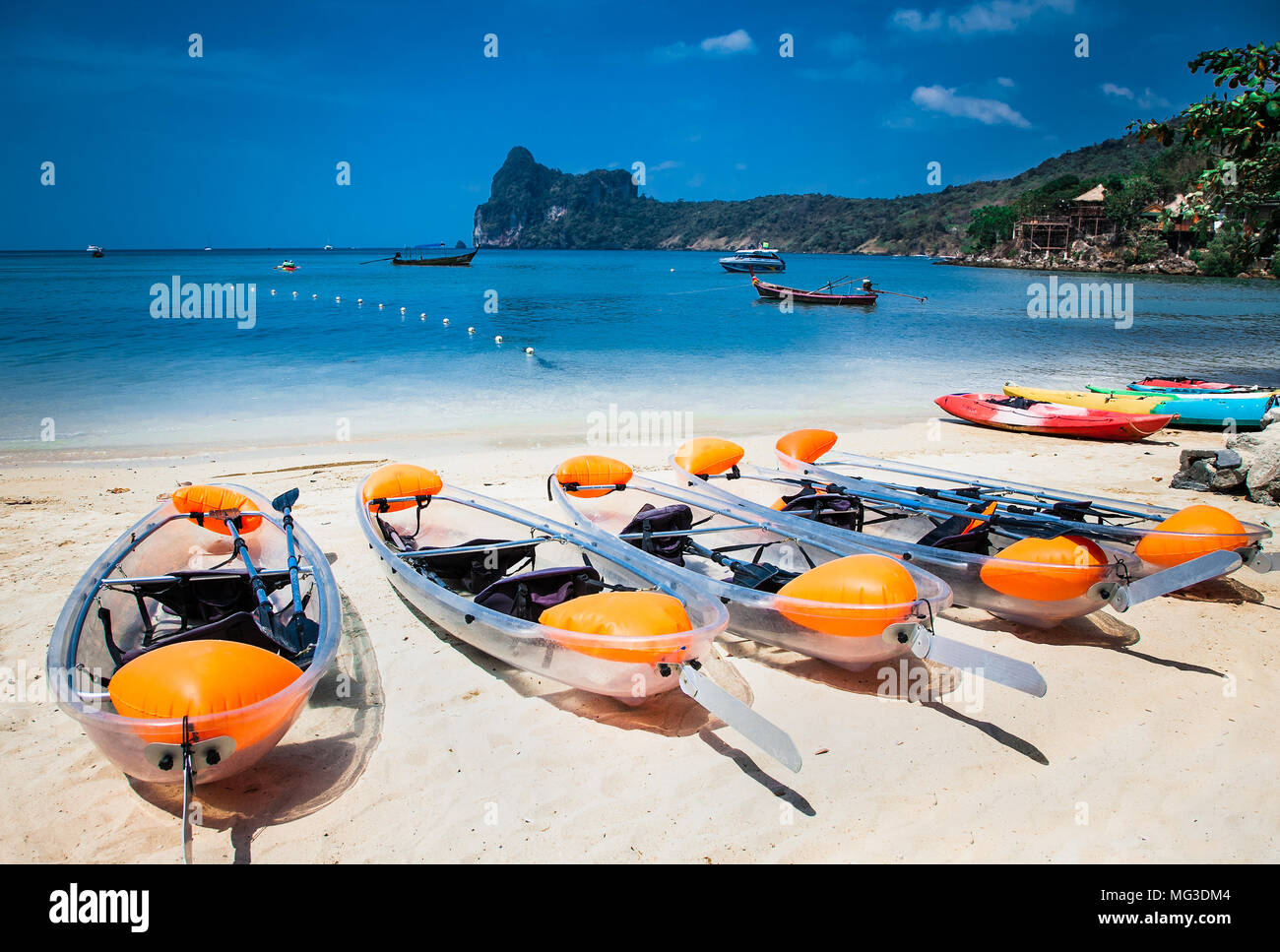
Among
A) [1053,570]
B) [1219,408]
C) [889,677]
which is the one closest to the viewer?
[889,677]

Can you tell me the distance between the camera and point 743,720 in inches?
118

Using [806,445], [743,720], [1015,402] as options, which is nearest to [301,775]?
[743,720]

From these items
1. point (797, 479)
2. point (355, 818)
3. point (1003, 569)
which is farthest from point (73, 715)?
point (797, 479)

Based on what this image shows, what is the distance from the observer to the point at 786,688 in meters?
3.91

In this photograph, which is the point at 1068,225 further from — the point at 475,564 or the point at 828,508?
the point at 475,564

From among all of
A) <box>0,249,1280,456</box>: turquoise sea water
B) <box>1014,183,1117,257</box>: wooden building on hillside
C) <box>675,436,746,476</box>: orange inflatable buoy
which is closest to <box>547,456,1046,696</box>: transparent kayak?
<box>675,436,746,476</box>: orange inflatable buoy

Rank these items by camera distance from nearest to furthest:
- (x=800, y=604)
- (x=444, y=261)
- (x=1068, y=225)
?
(x=800, y=604) → (x=444, y=261) → (x=1068, y=225)

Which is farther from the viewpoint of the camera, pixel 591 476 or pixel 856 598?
pixel 591 476

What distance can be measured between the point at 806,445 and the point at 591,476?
7.61ft

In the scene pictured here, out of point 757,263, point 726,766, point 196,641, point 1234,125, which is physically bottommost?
point 726,766

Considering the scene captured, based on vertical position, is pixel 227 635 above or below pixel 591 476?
below

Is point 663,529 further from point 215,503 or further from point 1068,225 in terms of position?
point 1068,225

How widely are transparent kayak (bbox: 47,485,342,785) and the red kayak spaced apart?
403 inches
